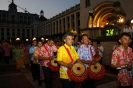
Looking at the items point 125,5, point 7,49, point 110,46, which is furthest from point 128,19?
point 7,49

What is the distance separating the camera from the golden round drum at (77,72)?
365cm

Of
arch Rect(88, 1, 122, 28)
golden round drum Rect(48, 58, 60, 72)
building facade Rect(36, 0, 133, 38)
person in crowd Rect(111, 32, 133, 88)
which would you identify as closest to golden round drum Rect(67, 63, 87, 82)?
person in crowd Rect(111, 32, 133, 88)

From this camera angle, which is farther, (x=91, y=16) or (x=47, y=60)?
(x=91, y=16)

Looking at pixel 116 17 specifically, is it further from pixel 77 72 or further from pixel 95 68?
pixel 77 72

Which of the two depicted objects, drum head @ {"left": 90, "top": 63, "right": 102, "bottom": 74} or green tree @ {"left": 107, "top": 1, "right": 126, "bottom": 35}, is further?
green tree @ {"left": 107, "top": 1, "right": 126, "bottom": 35}

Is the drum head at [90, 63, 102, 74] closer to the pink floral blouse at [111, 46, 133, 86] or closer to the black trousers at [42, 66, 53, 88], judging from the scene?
the pink floral blouse at [111, 46, 133, 86]

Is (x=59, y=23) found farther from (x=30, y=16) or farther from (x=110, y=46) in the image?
(x=30, y=16)

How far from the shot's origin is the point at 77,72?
3748mm

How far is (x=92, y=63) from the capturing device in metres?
4.57

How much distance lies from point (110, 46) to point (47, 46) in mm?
7034

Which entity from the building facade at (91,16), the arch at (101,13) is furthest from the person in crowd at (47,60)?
the arch at (101,13)

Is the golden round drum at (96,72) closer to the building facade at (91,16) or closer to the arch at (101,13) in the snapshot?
the building facade at (91,16)

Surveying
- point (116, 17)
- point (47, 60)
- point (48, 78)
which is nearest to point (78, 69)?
point (48, 78)

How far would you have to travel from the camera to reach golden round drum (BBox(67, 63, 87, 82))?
365 centimetres
